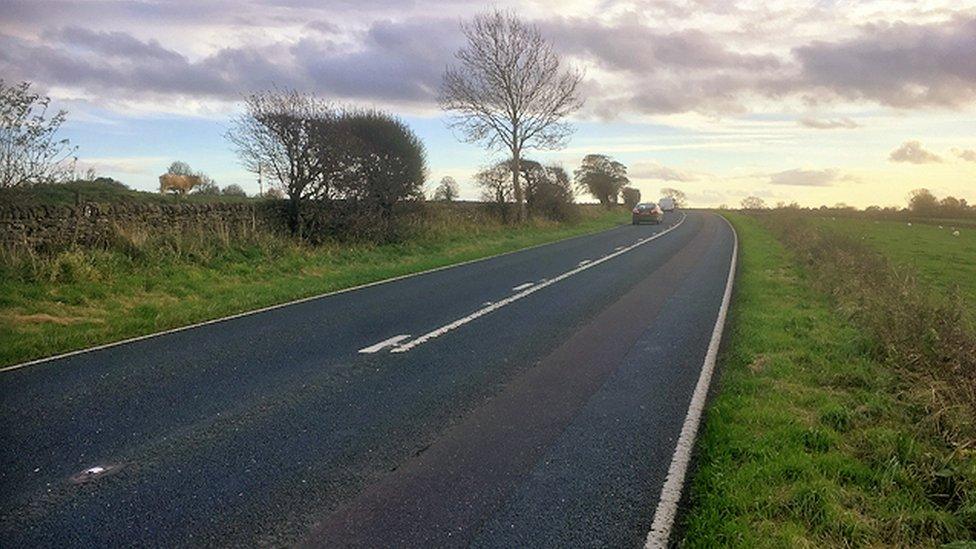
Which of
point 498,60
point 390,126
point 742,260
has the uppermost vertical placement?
point 498,60

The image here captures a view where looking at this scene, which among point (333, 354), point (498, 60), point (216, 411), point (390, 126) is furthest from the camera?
point (498, 60)

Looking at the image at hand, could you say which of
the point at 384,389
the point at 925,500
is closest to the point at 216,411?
the point at 384,389

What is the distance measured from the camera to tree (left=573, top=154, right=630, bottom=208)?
76688mm

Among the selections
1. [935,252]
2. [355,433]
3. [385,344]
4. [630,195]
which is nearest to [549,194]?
[935,252]

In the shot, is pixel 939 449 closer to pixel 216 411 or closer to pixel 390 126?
pixel 216 411

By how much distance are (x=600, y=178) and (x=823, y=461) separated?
2891 inches

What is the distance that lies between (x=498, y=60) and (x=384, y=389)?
33146 millimetres

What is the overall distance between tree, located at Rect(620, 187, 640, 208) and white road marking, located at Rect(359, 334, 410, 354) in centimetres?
8063

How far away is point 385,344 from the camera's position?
28.0 ft

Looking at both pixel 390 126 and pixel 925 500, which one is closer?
pixel 925 500

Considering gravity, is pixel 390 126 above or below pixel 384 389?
above

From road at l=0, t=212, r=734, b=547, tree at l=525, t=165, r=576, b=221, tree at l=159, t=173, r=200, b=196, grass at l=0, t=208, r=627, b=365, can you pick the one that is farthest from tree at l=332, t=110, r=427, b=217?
tree at l=525, t=165, r=576, b=221

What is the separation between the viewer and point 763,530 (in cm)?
397

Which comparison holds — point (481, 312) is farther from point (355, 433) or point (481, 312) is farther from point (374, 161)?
point (374, 161)
